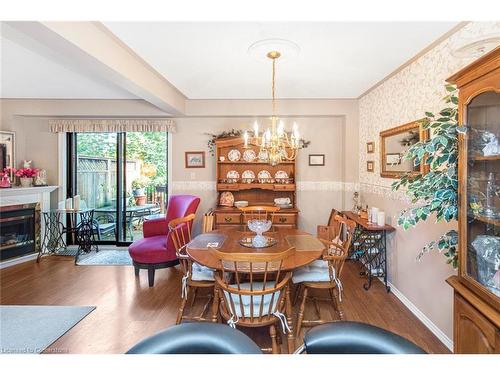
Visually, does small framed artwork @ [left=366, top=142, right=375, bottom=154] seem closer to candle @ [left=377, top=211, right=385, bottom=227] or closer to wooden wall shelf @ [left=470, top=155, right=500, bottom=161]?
candle @ [left=377, top=211, right=385, bottom=227]

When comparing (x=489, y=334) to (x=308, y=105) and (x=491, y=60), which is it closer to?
(x=491, y=60)

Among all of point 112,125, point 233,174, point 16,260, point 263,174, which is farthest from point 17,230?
point 263,174

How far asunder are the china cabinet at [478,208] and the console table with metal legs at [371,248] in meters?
1.66

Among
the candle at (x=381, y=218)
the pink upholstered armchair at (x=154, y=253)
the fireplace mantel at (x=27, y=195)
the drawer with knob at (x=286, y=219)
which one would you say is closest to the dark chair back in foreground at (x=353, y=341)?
the candle at (x=381, y=218)

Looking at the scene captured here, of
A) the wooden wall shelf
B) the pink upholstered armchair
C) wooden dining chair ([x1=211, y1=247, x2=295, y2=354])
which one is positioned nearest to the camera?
the wooden wall shelf

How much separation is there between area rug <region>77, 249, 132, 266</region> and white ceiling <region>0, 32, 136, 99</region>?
8.38 ft

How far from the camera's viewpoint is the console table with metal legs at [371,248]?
3148mm

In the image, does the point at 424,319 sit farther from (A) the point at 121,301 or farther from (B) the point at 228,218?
(A) the point at 121,301

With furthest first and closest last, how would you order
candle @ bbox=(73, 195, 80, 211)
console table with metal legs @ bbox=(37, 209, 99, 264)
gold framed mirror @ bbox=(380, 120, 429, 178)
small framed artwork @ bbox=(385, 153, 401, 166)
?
console table with metal legs @ bbox=(37, 209, 99, 264), candle @ bbox=(73, 195, 80, 211), small framed artwork @ bbox=(385, 153, 401, 166), gold framed mirror @ bbox=(380, 120, 429, 178)

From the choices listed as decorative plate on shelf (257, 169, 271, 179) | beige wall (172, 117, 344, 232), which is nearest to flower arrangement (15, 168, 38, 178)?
beige wall (172, 117, 344, 232)

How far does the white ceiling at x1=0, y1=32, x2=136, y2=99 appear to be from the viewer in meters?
2.72

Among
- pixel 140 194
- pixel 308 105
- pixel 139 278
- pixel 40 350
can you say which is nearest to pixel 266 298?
pixel 40 350

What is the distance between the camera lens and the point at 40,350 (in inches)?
82.5
